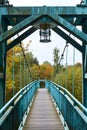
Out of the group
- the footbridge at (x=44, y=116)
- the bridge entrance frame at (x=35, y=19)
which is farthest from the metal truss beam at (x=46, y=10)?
the footbridge at (x=44, y=116)

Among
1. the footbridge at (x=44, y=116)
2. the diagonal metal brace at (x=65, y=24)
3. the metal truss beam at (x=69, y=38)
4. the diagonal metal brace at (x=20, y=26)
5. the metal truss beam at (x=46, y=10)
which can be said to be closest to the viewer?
the footbridge at (x=44, y=116)

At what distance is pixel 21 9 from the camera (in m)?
9.21

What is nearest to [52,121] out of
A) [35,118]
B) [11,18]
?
[35,118]

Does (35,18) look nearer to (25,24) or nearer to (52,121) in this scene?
(25,24)

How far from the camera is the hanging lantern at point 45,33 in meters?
8.87

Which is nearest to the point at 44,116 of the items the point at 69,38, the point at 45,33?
the point at 69,38

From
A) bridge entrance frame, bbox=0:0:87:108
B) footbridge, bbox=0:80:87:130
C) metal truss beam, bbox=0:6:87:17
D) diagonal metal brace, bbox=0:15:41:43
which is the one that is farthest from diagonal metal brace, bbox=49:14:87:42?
footbridge, bbox=0:80:87:130

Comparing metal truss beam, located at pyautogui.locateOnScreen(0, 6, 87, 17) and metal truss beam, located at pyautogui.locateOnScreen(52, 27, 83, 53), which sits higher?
metal truss beam, located at pyautogui.locateOnScreen(0, 6, 87, 17)

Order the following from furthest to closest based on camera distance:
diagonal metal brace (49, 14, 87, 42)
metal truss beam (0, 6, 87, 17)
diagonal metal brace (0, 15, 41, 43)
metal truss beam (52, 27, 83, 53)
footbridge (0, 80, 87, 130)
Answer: metal truss beam (52, 27, 83, 53) < metal truss beam (0, 6, 87, 17) < diagonal metal brace (49, 14, 87, 42) < diagonal metal brace (0, 15, 41, 43) < footbridge (0, 80, 87, 130)

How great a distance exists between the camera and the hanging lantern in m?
8.87

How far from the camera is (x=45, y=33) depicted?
908 cm

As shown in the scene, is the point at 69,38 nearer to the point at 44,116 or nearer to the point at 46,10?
the point at 46,10

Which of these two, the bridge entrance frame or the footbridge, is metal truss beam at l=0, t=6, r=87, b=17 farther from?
the footbridge

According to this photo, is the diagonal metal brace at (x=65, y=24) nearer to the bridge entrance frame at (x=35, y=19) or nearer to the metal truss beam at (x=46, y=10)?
the bridge entrance frame at (x=35, y=19)
